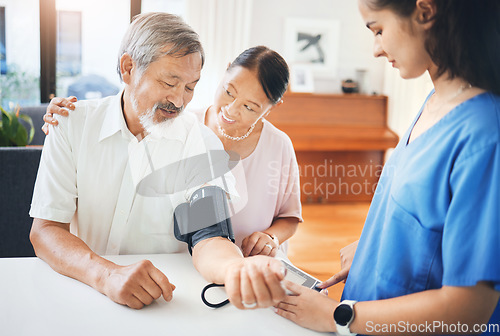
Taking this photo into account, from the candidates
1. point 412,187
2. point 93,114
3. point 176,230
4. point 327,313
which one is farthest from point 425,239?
point 93,114

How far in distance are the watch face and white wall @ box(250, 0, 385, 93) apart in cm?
383

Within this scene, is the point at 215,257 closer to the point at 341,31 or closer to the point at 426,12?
the point at 426,12

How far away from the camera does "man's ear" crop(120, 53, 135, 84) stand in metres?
1.30

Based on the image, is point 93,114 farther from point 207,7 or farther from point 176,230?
point 207,7

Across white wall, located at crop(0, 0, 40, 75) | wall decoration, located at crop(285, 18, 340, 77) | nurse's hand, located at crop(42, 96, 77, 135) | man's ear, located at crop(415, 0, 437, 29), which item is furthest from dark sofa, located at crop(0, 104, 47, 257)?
wall decoration, located at crop(285, 18, 340, 77)

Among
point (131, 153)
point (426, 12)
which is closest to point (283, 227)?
point (131, 153)

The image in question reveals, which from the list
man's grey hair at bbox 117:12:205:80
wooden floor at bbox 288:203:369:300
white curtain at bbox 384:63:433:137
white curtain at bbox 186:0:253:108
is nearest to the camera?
man's grey hair at bbox 117:12:205:80

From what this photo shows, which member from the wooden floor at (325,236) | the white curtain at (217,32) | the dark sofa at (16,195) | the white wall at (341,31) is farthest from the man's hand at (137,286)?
the white wall at (341,31)

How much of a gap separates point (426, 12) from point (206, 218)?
678 millimetres

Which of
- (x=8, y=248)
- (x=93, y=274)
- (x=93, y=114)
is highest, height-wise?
(x=93, y=114)

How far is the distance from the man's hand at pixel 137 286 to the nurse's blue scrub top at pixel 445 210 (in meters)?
0.43

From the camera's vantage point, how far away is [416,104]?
4.03 metres

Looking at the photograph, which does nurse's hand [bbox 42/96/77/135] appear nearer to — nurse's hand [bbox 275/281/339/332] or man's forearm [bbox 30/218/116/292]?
man's forearm [bbox 30/218/116/292]

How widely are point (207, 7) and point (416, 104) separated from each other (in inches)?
82.3
